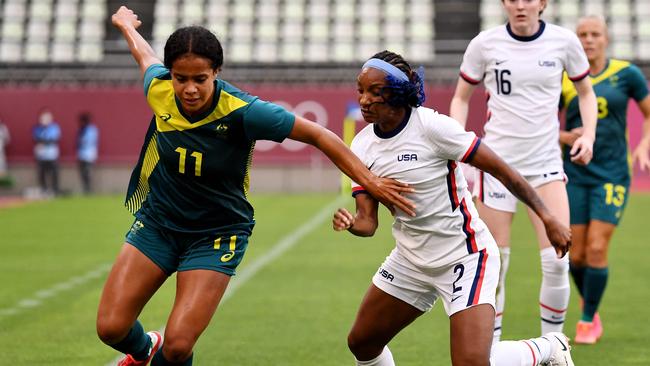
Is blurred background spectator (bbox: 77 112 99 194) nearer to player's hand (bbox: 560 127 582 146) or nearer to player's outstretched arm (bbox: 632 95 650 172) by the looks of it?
player's outstretched arm (bbox: 632 95 650 172)

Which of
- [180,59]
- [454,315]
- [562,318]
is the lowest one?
[562,318]

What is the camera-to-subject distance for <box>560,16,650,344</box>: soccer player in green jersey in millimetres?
8492

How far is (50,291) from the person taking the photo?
11234 mm

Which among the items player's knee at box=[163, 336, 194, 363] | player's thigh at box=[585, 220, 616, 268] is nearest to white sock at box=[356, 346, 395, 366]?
player's knee at box=[163, 336, 194, 363]

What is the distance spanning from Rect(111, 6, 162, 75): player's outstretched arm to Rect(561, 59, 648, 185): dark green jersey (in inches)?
131

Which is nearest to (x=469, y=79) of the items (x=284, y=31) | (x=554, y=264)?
(x=554, y=264)

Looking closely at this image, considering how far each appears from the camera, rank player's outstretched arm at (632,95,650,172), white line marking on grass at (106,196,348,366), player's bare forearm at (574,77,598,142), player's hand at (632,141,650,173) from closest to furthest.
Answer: player's bare forearm at (574,77,598,142) < player's outstretched arm at (632,95,650,172) < player's hand at (632,141,650,173) < white line marking on grass at (106,196,348,366)

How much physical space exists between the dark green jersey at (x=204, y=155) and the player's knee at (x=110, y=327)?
56 cm

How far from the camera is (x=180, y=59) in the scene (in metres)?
5.68

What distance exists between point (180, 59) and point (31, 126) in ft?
75.0

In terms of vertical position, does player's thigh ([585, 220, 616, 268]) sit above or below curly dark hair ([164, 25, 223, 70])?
below

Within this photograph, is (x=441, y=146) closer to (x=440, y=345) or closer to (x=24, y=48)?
(x=440, y=345)

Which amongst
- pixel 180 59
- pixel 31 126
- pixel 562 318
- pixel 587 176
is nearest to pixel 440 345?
pixel 562 318

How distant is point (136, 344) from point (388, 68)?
7.03ft
